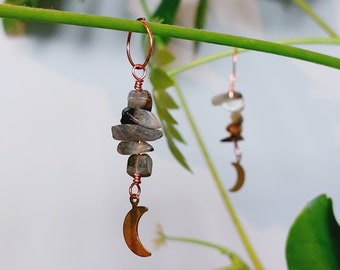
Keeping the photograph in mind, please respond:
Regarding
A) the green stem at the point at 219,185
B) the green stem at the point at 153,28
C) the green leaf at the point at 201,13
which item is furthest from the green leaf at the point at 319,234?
the green leaf at the point at 201,13

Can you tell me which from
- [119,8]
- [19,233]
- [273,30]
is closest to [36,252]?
[19,233]

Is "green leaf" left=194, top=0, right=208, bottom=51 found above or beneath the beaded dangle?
above

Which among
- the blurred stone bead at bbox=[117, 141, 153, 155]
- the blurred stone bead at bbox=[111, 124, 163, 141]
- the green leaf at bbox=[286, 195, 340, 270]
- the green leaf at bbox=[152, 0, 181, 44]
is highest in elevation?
the green leaf at bbox=[152, 0, 181, 44]

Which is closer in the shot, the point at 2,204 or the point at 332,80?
the point at 2,204

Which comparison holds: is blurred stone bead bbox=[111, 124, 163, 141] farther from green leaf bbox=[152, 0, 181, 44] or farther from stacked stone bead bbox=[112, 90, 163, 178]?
green leaf bbox=[152, 0, 181, 44]

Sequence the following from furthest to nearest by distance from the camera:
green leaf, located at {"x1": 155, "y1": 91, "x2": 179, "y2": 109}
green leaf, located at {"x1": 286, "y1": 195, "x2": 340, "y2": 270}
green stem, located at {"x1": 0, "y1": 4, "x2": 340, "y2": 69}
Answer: green leaf, located at {"x1": 155, "y1": 91, "x2": 179, "y2": 109}
green leaf, located at {"x1": 286, "y1": 195, "x2": 340, "y2": 270}
green stem, located at {"x1": 0, "y1": 4, "x2": 340, "y2": 69}

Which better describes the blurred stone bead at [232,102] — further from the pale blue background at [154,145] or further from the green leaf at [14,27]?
the green leaf at [14,27]

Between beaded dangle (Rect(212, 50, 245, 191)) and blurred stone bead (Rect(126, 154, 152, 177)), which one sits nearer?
blurred stone bead (Rect(126, 154, 152, 177))

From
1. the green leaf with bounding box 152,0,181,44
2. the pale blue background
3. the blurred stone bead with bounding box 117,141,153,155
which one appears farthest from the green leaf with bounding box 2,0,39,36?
the blurred stone bead with bounding box 117,141,153,155

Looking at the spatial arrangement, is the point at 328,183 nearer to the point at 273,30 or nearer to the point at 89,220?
the point at 273,30
